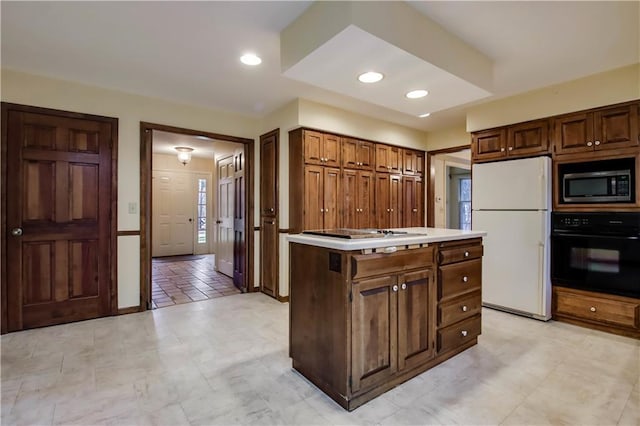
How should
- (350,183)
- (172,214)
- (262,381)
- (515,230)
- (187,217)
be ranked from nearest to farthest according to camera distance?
(262,381)
(515,230)
(350,183)
(172,214)
(187,217)

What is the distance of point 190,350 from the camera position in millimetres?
2619

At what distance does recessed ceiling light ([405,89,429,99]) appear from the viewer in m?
2.75

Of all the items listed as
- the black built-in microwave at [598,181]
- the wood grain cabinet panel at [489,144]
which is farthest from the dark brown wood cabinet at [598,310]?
the wood grain cabinet panel at [489,144]

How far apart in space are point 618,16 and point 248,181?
153 inches

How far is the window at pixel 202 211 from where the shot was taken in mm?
8602

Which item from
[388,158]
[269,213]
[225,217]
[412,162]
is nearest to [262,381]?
[269,213]

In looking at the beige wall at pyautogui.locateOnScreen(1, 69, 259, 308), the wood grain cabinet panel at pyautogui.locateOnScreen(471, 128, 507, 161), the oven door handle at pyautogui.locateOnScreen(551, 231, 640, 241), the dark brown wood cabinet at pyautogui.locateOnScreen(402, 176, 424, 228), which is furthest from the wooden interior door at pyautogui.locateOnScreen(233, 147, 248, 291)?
the oven door handle at pyautogui.locateOnScreen(551, 231, 640, 241)

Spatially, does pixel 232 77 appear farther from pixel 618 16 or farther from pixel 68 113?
pixel 618 16

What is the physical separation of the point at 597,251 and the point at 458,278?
1694 millimetres

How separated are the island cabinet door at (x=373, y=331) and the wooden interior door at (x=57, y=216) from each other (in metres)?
2.95

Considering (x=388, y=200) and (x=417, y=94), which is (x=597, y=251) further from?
(x=388, y=200)

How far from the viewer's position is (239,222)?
4.80 m

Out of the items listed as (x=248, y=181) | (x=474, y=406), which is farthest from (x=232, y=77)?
(x=474, y=406)

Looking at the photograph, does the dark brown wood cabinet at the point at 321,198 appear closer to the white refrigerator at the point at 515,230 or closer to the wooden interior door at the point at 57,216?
the white refrigerator at the point at 515,230
